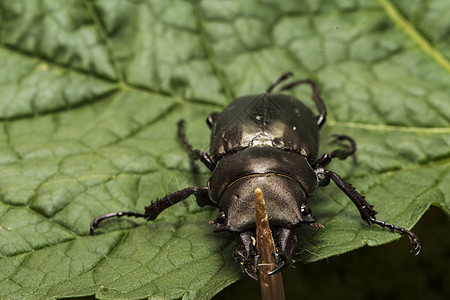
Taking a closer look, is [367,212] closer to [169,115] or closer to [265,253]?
[265,253]

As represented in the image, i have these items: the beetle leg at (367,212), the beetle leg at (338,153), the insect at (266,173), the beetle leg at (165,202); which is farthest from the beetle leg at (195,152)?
the beetle leg at (367,212)

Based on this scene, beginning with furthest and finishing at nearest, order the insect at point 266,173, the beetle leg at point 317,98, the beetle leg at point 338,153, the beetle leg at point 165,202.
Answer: the beetle leg at point 317,98 < the beetle leg at point 338,153 < the beetle leg at point 165,202 < the insect at point 266,173

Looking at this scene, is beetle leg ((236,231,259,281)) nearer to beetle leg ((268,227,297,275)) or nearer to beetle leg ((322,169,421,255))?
beetle leg ((268,227,297,275))

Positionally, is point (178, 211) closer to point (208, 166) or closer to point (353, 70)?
point (208, 166)

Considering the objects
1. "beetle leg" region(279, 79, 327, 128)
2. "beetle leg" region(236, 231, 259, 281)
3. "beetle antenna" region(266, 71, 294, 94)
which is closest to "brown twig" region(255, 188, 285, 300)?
"beetle leg" region(236, 231, 259, 281)

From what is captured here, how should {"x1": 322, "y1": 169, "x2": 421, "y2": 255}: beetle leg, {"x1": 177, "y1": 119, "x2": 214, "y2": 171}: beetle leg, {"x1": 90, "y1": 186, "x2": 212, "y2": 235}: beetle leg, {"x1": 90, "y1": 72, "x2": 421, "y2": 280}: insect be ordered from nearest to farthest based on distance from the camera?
{"x1": 90, "y1": 72, "x2": 421, "y2": 280}: insect, {"x1": 322, "y1": 169, "x2": 421, "y2": 255}: beetle leg, {"x1": 90, "y1": 186, "x2": 212, "y2": 235}: beetle leg, {"x1": 177, "y1": 119, "x2": 214, "y2": 171}: beetle leg

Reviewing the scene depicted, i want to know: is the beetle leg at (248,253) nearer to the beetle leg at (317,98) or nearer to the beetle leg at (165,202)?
the beetle leg at (165,202)
